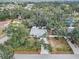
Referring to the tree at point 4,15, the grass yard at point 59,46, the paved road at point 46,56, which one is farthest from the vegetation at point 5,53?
the tree at point 4,15

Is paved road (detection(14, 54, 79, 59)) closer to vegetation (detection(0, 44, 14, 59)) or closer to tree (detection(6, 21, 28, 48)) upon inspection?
tree (detection(6, 21, 28, 48))

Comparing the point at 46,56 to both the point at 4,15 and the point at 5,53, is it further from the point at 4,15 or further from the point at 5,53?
the point at 4,15

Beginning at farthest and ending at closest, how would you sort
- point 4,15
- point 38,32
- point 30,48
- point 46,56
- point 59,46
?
point 4,15
point 38,32
point 59,46
point 30,48
point 46,56

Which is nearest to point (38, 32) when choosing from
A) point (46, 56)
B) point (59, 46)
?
point (59, 46)

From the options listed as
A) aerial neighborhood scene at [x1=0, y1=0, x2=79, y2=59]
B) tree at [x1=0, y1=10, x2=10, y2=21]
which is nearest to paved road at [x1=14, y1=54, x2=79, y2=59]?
aerial neighborhood scene at [x1=0, y1=0, x2=79, y2=59]

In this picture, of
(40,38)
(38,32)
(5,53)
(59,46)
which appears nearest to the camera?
(5,53)

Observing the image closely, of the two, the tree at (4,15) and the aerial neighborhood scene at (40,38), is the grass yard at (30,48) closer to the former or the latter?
the aerial neighborhood scene at (40,38)

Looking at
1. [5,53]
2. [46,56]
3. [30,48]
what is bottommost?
[46,56]
